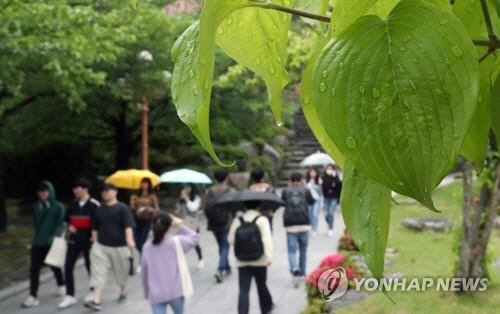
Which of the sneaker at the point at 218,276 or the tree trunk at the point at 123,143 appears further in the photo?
the tree trunk at the point at 123,143

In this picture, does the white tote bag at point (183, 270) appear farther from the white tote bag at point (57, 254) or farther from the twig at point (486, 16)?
the twig at point (486, 16)

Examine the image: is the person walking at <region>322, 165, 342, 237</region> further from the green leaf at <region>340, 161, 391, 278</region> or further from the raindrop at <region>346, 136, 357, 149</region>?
the raindrop at <region>346, 136, 357, 149</region>

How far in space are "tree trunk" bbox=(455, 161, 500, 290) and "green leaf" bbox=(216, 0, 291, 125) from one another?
6.66 metres

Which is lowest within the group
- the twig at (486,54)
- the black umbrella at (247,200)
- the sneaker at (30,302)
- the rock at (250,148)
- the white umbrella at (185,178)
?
the sneaker at (30,302)

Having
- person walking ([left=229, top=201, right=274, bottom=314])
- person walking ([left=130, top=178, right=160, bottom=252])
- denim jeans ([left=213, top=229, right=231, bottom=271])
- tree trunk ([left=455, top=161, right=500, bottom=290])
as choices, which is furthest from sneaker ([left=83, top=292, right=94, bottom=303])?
tree trunk ([left=455, top=161, right=500, bottom=290])

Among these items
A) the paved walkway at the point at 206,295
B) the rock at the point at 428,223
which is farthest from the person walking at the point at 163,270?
A: the rock at the point at 428,223

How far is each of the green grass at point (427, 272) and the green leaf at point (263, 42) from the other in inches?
97.7

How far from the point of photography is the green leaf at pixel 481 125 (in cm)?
73

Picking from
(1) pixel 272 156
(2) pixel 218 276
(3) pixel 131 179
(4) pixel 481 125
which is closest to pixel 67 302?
(2) pixel 218 276

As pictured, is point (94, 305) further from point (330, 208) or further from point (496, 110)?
point (496, 110)

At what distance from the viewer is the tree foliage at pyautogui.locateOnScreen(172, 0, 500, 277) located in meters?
0.51

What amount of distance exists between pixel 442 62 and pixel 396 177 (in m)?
0.11

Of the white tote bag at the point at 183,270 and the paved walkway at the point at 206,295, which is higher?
the white tote bag at the point at 183,270

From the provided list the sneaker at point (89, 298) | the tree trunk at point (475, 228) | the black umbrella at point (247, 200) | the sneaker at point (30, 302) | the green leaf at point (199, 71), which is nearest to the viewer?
the green leaf at point (199, 71)
